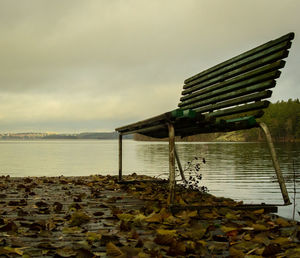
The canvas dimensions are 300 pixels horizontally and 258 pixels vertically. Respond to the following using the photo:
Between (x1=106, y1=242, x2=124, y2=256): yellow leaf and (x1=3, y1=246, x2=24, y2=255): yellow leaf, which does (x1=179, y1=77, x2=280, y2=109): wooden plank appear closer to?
(x1=106, y1=242, x2=124, y2=256): yellow leaf

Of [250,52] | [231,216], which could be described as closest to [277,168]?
[231,216]

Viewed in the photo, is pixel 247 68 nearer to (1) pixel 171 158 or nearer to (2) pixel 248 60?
(2) pixel 248 60

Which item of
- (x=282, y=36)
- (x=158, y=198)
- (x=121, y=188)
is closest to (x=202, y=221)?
(x=158, y=198)

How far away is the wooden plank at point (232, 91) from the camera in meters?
4.05

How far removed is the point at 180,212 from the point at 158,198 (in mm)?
1078

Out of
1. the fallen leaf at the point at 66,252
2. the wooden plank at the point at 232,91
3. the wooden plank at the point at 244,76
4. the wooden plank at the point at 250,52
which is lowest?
the fallen leaf at the point at 66,252

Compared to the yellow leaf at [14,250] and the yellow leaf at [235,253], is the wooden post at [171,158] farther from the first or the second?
the yellow leaf at [14,250]

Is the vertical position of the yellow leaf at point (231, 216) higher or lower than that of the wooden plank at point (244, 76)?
lower

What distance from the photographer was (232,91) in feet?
15.7

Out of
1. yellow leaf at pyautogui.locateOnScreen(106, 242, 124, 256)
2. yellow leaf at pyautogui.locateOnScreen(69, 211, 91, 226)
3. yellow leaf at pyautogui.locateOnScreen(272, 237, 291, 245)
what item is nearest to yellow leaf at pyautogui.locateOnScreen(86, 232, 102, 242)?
yellow leaf at pyautogui.locateOnScreen(106, 242, 124, 256)

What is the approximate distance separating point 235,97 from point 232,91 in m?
0.16

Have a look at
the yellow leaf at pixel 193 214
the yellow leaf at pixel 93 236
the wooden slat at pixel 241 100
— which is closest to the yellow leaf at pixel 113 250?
Result: the yellow leaf at pixel 93 236

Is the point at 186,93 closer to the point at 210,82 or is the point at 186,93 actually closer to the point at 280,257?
the point at 210,82

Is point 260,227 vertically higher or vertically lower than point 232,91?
lower
